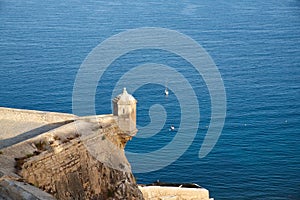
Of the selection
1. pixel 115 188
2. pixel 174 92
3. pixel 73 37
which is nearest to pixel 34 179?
pixel 115 188

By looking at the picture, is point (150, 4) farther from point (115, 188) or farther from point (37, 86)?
point (115, 188)

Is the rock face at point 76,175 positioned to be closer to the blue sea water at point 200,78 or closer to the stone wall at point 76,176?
the stone wall at point 76,176

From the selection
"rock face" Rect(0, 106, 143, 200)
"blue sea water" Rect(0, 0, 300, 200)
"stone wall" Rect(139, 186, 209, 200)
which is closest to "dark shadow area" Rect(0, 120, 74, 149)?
"rock face" Rect(0, 106, 143, 200)

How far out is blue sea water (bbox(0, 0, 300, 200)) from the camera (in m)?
36.5

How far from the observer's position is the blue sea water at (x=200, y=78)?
36.5m

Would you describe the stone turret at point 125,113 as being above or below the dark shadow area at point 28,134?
above

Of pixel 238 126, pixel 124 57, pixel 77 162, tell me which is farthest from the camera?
pixel 124 57

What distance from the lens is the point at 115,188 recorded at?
50.8ft

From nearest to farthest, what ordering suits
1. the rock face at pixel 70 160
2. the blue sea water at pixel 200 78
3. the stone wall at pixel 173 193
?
the rock face at pixel 70 160 < the stone wall at pixel 173 193 < the blue sea water at pixel 200 78

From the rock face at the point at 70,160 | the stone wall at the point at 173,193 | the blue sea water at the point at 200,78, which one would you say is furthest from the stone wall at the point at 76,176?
the blue sea water at the point at 200,78

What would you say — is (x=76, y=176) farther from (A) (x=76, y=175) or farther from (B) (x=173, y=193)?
(B) (x=173, y=193)

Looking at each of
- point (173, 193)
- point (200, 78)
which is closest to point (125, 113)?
point (173, 193)

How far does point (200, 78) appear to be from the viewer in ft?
176

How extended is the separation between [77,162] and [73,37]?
57743mm
